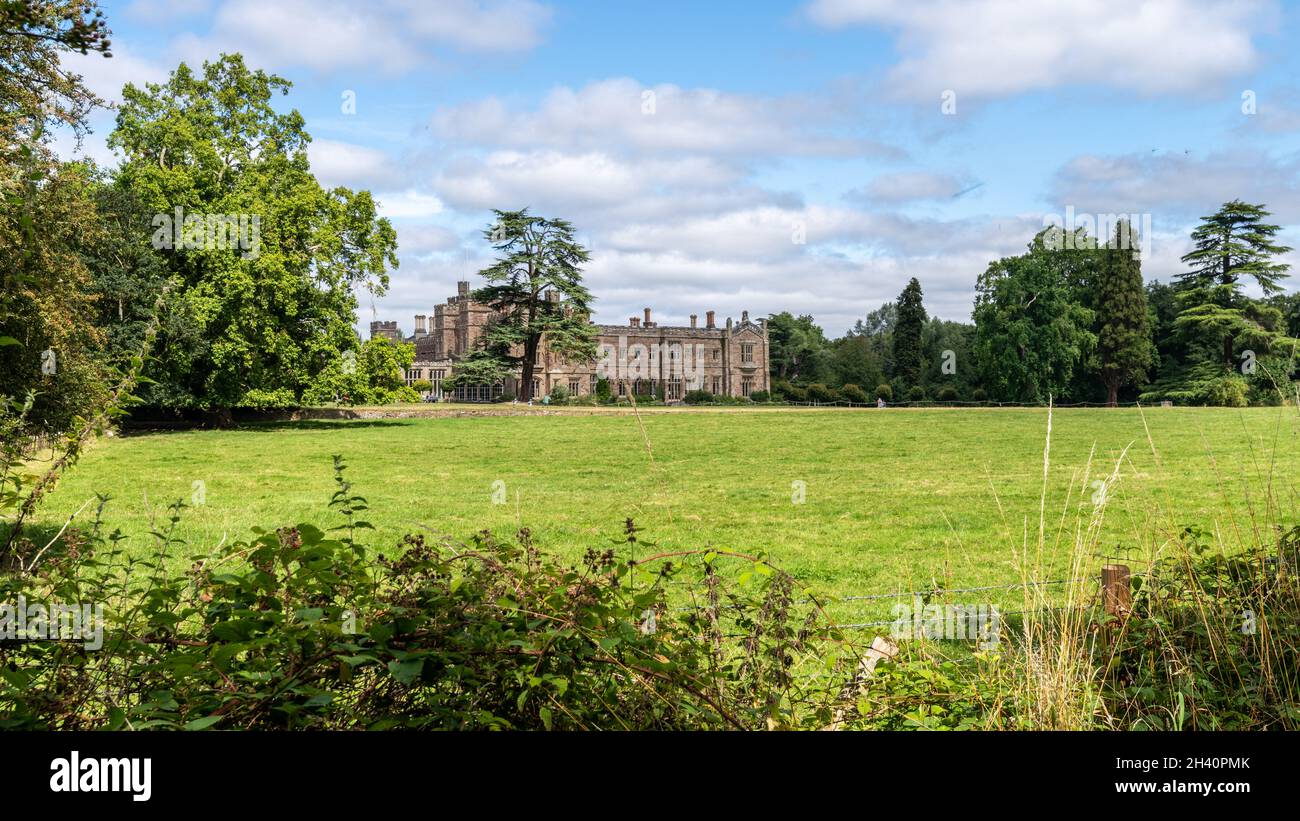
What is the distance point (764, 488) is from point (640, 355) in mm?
59404

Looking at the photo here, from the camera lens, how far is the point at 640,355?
2862 inches

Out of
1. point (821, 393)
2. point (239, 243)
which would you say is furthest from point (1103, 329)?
point (239, 243)

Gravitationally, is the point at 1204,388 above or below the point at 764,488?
above

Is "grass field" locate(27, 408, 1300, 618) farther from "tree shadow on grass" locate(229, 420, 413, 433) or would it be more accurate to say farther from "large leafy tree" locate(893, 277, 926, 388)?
"large leafy tree" locate(893, 277, 926, 388)

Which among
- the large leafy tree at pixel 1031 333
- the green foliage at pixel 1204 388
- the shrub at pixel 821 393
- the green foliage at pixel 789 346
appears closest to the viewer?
the green foliage at pixel 1204 388

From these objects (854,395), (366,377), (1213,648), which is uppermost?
(366,377)

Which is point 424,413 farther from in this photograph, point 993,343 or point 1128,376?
point 1128,376

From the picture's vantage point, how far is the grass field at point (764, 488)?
27.2 feet

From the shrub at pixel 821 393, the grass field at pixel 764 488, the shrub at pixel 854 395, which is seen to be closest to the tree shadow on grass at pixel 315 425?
the grass field at pixel 764 488

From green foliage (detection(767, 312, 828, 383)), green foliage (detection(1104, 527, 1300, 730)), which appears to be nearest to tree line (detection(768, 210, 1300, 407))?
green foliage (detection(767, 312, 828, 383))

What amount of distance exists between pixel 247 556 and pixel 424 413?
35.2m

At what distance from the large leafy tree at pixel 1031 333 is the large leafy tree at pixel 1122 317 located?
3.80 feet

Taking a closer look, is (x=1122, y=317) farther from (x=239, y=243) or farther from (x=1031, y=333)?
(x=239, y=243)

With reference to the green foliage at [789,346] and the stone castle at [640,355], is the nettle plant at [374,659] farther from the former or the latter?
the green foliage at [789,346]
